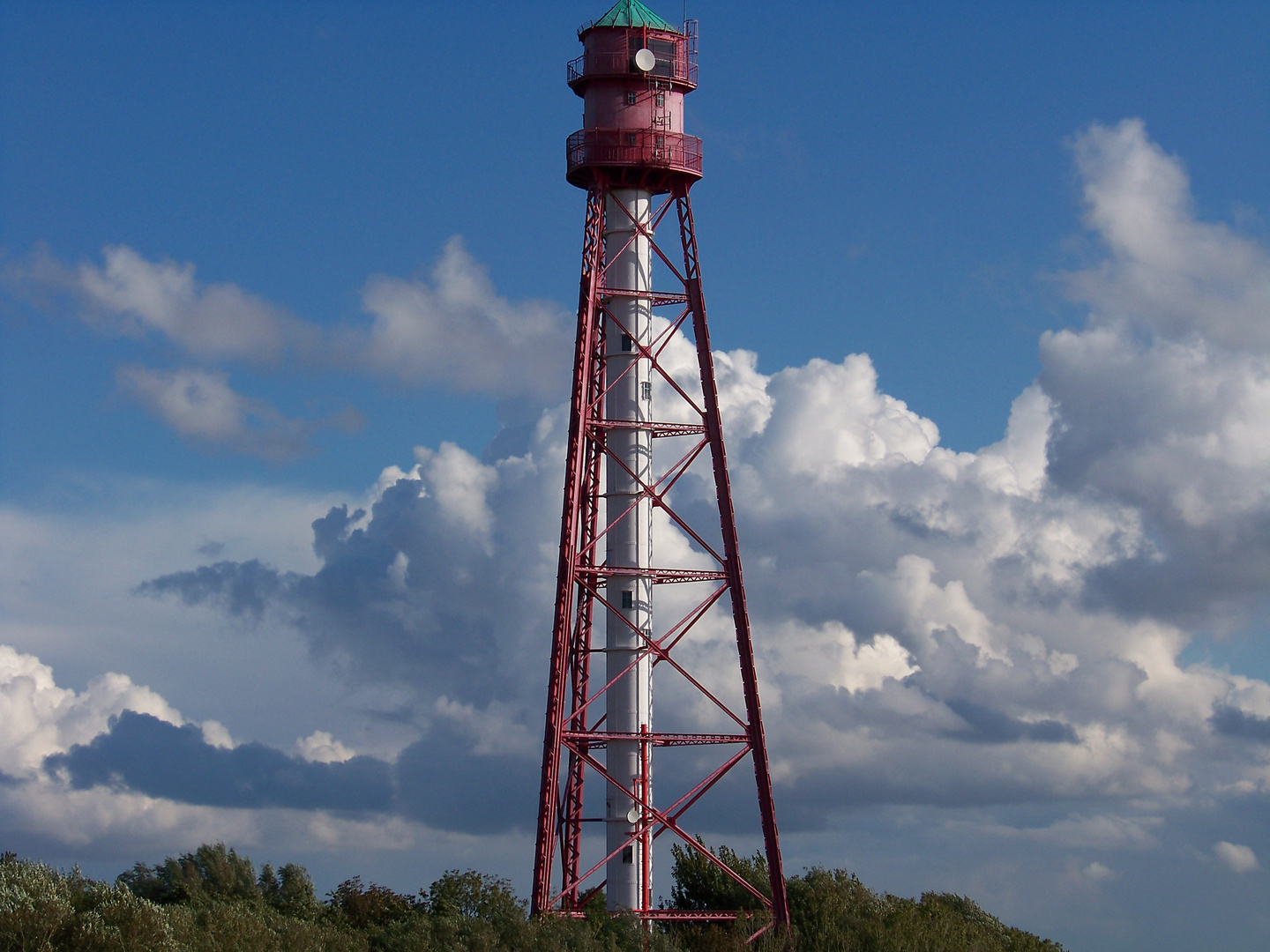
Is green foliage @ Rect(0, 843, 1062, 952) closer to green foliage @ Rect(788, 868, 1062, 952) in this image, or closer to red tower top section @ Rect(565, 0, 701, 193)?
green foliage @ Rect(788, 868, 1062, 952)

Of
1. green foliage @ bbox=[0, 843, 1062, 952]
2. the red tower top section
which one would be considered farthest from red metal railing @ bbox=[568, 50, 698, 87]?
green foliage @ bbox=[0, 843, 1062, 952]

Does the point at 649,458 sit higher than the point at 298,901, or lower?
higher

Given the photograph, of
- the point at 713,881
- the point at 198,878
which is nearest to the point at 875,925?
the point at 713,881

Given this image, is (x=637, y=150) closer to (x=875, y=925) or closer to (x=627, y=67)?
(x=627, y=67)

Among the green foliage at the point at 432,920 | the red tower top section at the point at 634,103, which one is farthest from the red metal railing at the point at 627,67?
the green foliage at the point at 432,920

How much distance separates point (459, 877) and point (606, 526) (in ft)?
54.5

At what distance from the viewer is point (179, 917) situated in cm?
6850

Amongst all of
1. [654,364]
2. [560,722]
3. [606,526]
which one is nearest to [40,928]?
[560,722]

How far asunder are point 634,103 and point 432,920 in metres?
32.6

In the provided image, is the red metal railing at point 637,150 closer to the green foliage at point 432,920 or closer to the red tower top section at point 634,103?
the red tower top section at point 634,103

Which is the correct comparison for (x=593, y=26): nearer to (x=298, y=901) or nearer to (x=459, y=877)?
(x=459, y=877)

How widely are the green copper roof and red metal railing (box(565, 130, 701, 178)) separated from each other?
4.47 metres

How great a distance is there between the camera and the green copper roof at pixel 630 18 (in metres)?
76.1

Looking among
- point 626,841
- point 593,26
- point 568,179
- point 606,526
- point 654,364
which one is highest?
point 593,26
